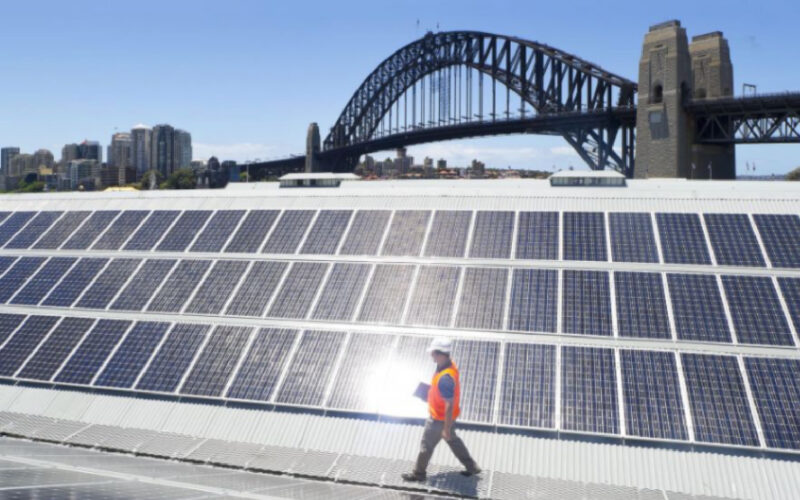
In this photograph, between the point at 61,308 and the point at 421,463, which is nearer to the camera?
the point at 421,463

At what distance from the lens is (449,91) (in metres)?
139

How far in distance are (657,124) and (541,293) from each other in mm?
53234

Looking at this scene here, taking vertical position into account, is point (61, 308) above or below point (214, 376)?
above

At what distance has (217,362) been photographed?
18.3 m

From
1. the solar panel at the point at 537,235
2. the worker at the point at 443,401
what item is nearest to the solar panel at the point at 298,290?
the solar panel at the point at 537,235

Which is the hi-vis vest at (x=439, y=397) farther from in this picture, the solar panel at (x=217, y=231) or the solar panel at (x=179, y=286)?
the solar panel at (x=217, y=231)

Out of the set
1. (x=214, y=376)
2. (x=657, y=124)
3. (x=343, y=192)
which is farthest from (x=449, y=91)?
(x=214, y=376)

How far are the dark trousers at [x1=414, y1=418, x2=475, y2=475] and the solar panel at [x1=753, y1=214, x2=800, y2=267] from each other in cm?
1070

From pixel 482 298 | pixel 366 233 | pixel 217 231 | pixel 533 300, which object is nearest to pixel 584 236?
pixel 533 300

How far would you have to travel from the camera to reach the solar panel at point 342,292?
19094 millimetres

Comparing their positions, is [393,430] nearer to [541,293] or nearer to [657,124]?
[541,293]

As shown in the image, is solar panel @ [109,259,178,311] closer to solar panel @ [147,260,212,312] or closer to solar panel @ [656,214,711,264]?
solar panel @ [147,260,212,312]

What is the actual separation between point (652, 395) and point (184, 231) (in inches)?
653

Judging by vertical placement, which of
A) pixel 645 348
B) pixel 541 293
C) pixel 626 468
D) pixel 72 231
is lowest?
pixel 626 468
